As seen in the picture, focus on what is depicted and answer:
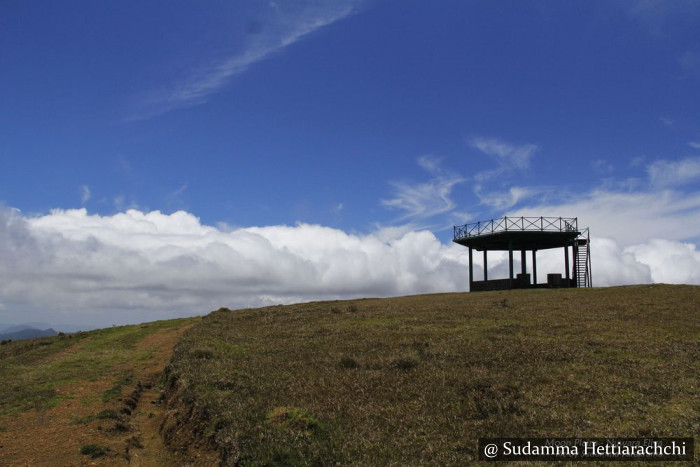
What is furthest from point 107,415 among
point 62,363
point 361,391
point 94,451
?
point 62,363

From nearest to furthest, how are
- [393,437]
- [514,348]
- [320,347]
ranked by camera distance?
[393,437]
[514,348]
[320,347]

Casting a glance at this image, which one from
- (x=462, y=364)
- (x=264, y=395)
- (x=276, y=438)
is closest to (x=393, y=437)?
(x=276, y=438)

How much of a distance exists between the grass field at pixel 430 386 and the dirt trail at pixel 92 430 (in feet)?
3.00

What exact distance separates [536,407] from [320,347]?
13187mm

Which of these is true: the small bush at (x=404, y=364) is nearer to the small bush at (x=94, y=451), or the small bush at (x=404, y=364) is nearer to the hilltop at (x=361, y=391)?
the hilltop at (x=361, y=391)

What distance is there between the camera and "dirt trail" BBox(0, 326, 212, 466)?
14175mm

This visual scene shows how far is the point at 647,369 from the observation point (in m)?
17.2

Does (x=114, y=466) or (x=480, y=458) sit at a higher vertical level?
(x=480, y=458)

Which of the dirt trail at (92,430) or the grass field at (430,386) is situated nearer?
the grass field at (430,386)

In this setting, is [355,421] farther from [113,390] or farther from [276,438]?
[113,390]

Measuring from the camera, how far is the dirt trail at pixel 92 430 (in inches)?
558

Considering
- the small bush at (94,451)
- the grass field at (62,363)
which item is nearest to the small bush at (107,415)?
the grass field at (62,363)

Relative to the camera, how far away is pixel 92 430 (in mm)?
16672

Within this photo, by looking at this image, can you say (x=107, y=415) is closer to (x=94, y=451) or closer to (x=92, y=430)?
(x=92, y=430)
